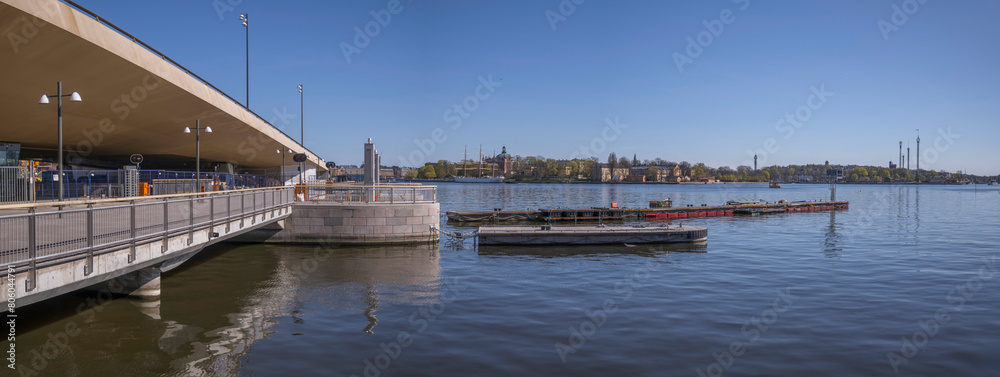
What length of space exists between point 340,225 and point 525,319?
17.0m

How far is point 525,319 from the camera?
15953 millimetres

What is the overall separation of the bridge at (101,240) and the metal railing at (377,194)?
1278 centimetres

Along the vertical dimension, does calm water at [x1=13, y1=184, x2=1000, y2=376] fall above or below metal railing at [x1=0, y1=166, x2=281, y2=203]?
below

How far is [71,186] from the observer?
23.9 meters

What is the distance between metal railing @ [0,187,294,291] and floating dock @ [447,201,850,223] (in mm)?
34829

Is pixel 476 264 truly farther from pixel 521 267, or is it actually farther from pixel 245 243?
pixel 245 243

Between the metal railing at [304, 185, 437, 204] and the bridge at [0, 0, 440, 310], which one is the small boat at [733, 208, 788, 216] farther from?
the bridge at [0, 0, 440, 310]

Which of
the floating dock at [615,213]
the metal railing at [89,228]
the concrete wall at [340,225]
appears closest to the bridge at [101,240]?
the metal railing at [89,228]

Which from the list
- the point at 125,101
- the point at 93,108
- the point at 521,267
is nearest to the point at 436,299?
the point at 521,267

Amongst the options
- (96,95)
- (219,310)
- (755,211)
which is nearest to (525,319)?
(219,310)

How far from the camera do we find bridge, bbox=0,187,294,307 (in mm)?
9383

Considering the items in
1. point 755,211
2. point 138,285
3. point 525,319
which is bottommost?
point 525,319

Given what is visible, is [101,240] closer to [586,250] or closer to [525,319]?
[525,319]

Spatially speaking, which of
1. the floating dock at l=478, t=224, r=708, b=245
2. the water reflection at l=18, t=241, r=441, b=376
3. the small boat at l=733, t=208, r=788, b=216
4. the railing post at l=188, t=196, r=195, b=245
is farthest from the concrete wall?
the small boat at l=733, t=208, r=788, b=216
